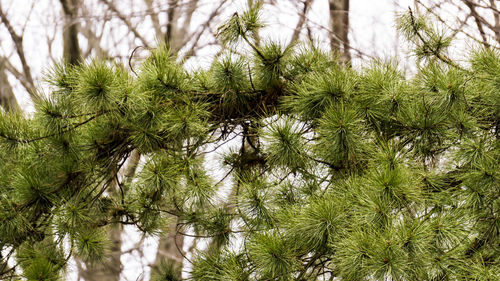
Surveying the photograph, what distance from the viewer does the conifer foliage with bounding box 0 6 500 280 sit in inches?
56.5

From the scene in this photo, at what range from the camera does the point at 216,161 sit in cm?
195

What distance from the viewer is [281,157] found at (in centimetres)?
154

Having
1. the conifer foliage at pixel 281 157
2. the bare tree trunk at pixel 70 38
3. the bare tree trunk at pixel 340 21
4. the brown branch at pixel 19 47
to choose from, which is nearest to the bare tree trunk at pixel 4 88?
the brown branch at pixel 19 47

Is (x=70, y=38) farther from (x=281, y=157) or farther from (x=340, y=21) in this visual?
(x=281, y=157)

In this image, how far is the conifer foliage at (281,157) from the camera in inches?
56.5

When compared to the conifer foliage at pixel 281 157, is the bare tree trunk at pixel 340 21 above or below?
above

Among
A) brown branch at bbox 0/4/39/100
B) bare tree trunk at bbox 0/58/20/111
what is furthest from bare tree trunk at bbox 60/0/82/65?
bare tree trunk at bbox 0/58/20/111

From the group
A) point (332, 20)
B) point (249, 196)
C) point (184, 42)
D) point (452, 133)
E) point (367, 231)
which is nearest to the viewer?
point (367, 231)

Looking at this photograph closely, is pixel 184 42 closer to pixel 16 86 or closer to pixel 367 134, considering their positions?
pixel 16 86

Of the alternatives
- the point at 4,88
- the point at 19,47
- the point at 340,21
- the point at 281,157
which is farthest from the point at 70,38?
the point at 281,157

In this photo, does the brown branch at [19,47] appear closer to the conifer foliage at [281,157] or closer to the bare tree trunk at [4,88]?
the bare tree trunk at [4,88]

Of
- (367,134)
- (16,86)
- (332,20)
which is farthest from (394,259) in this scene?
(16,86)

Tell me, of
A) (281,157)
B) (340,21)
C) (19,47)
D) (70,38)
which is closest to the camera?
(281,157)

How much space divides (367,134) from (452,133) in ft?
0.70
